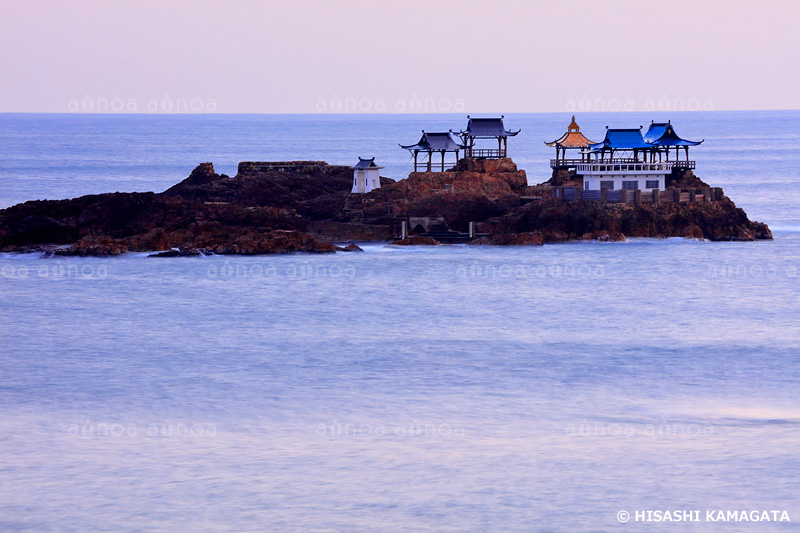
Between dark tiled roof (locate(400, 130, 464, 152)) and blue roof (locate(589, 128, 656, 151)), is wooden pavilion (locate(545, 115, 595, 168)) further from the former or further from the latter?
dark tiled roof (locate(400, 130, 464, 152))

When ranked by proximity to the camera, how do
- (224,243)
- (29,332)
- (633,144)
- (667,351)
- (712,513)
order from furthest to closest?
1. (633,144)
2. (224,243)
3. (29,332)
4. (667,351)
5. (712,513)

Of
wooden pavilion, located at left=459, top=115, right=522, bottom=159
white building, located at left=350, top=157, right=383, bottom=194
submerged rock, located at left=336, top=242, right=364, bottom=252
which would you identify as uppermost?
wooden pavilion, located at left=459, top=115, right=522, bottom=159

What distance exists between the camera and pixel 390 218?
70.3 meters

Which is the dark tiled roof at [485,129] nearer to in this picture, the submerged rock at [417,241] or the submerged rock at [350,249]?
the submerged rock at [417,241]

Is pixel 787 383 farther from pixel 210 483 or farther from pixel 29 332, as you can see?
pixel 29 332

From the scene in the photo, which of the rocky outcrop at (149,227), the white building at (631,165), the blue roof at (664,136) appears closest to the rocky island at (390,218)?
the rocky outcrop at (149,227)

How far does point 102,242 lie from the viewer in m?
65.1

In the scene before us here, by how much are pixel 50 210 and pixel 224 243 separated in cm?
1131

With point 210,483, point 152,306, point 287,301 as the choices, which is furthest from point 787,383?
point 152,306

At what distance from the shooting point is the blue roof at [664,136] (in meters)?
74.9

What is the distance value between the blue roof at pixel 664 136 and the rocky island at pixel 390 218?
2135 millimetres

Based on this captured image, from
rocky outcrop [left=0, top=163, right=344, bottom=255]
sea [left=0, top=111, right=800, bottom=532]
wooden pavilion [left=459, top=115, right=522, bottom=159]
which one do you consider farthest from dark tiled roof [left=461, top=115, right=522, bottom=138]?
rocky outcrop [left=0, top=163, right=344, bottom=255]

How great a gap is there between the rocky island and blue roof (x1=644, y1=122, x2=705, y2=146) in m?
2.13

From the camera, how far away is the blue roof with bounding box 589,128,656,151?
74.5 m
